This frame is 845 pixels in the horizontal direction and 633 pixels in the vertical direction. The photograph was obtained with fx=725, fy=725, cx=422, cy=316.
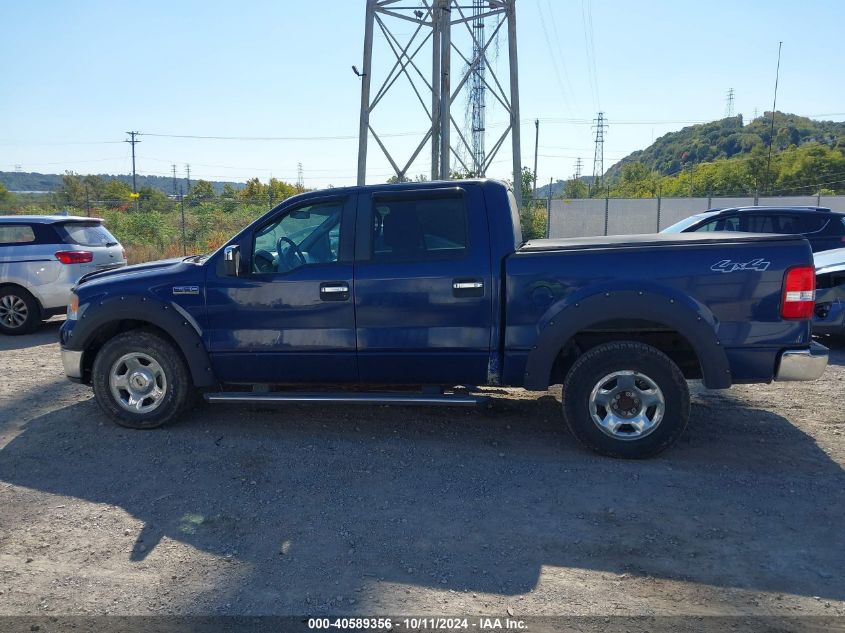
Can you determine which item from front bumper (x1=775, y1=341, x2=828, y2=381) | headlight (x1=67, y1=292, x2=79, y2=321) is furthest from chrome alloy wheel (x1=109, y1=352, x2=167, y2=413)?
front bumper (x1=775, y1=341, x2=828, y2=381)

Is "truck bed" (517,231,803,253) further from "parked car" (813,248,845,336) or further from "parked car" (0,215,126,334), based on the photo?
"parked car" (0,215,126,334)

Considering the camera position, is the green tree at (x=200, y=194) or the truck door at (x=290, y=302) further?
the green tree at (x=200, y=194)

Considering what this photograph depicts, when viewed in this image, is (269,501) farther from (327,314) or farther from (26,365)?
(26,365)

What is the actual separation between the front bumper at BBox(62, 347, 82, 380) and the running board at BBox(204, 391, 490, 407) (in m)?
1.18

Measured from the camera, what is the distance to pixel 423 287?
17.0ft

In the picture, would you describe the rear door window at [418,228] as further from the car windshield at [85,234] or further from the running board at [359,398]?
the car windshield at [85,234]

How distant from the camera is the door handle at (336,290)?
17.4ft

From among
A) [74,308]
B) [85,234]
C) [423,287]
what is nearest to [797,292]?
[423,287]

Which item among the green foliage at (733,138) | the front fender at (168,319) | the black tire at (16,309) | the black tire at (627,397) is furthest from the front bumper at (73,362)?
the green foliage at (733,138)

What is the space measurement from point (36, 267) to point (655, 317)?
876cm

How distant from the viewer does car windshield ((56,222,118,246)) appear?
10.3 metres

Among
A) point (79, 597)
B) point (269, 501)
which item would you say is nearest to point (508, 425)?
point (269, 501)

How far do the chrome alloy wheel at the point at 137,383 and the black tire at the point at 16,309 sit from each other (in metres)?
5.43

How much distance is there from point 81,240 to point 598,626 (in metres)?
9.55
